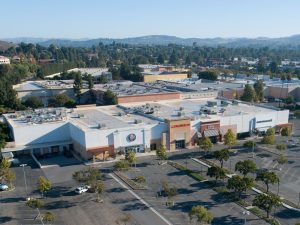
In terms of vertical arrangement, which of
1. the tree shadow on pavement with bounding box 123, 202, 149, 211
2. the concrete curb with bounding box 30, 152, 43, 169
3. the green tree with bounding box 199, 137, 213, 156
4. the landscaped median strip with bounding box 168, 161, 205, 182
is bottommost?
the concrete curb with bounding box 30, 152, 43, 169

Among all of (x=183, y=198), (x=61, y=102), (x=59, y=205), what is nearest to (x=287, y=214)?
(x=183, y=198)

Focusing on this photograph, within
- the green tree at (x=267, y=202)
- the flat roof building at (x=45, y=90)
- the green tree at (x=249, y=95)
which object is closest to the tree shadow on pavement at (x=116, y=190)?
the green tree at (x=267, y=202)

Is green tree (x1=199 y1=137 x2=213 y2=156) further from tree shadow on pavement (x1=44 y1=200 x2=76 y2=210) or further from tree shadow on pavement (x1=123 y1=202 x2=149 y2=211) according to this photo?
tree shadow on pavement (x1=44 y1=200 x2=76 y2=210)

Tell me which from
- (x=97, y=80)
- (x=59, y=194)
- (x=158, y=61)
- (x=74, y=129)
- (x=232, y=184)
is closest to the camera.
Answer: (x=232, y=184)

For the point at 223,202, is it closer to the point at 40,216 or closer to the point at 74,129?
the point at 40,216

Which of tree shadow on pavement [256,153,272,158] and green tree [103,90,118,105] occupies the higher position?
green tree [103,90,118,105]

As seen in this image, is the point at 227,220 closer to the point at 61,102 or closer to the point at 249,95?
the point at 249,95

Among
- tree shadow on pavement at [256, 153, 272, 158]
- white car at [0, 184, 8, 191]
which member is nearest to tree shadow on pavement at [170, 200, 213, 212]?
tree shadow on pavement at [256, 153, 272, 158]

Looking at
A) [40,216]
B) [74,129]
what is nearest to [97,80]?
[74,129]
